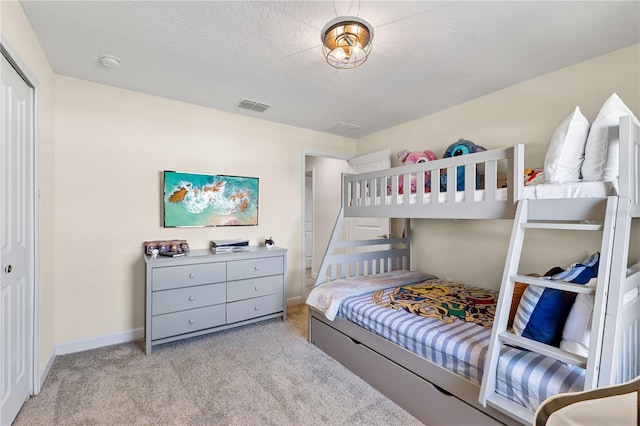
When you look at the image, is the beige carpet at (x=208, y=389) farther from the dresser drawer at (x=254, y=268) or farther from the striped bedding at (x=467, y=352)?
the dresser drawer at (x=254, y=268)

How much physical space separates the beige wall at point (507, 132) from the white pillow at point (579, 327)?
1149mm

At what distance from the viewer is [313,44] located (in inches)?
79.2

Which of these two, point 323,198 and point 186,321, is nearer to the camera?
point 186,321

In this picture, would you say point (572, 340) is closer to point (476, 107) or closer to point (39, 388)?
point (476, 107)

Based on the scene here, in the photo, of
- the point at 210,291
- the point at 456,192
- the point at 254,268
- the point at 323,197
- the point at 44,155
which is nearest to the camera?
the point at 456,192

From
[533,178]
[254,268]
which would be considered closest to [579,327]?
[533,178]

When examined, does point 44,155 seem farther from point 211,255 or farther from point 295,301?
point 295,301

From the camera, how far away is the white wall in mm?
5109

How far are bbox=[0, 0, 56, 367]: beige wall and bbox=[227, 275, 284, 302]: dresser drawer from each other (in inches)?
53.8

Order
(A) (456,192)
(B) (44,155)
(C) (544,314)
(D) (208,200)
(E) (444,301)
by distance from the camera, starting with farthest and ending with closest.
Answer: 1. (D) (208,200)
2. (E) (444,301)
3. (B) (44,155)
4. (A) (456,192)
5. (C) (544,314)

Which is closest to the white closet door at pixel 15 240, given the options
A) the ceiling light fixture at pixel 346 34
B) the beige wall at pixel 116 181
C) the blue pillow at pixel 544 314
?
the beige wall at pixel 116 181

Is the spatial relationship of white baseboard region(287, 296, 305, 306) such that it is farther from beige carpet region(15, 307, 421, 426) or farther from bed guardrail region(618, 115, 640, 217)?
bed guardrail region(618, 115, 640, 217)

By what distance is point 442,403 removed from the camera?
1.63 meters

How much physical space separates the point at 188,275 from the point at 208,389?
3.34 ft
